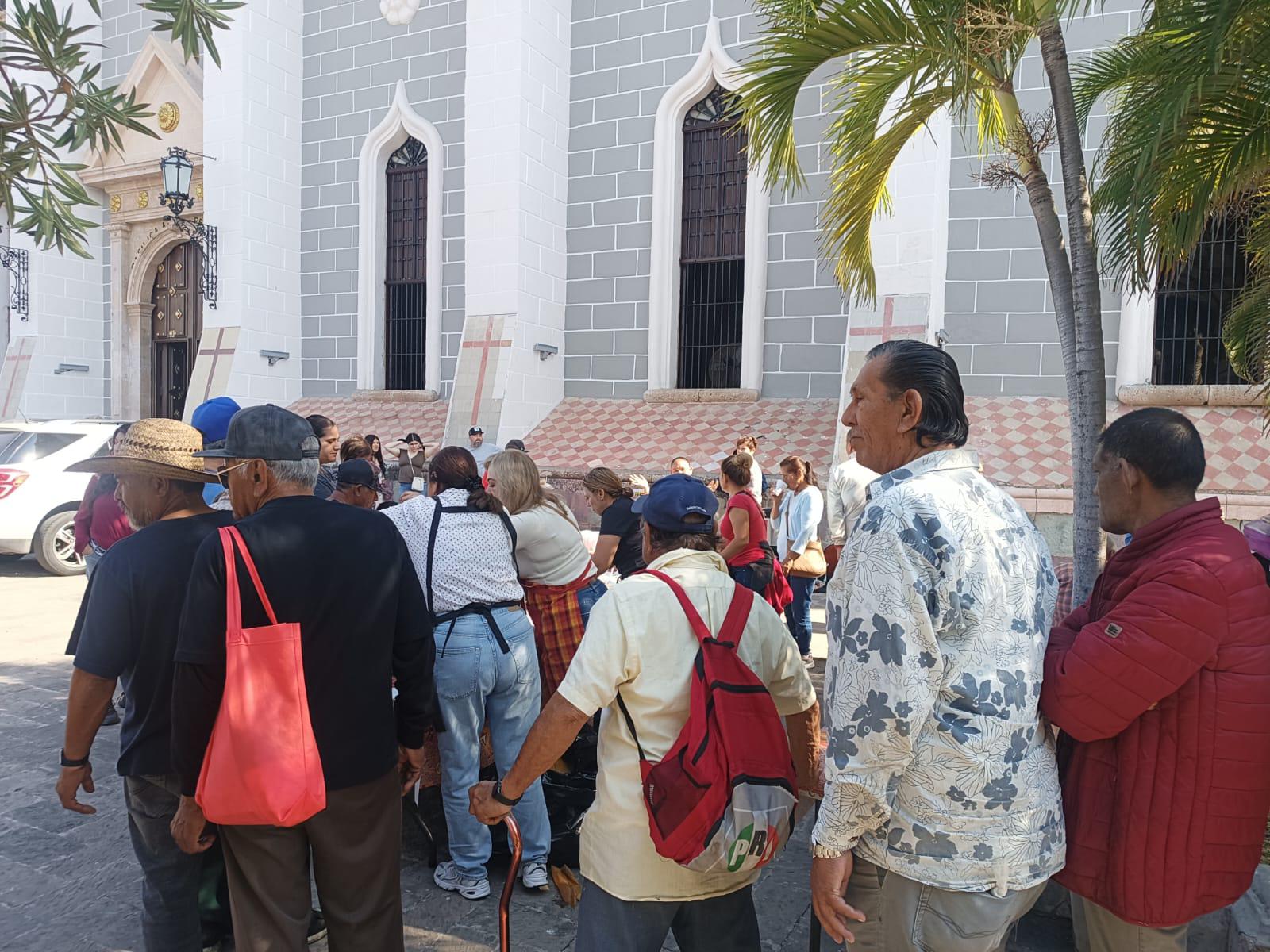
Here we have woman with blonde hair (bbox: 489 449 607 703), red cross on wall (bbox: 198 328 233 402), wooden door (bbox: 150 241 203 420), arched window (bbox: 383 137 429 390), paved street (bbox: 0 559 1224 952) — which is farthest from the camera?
wooden door (bbox: 150 241 203 420)

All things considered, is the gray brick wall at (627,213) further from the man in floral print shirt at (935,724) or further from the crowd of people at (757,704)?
the man in floral print shirt at (935,724)

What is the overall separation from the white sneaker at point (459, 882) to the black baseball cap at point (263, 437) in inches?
75.1

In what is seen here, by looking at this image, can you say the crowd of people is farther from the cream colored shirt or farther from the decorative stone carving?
the decorative stone carving

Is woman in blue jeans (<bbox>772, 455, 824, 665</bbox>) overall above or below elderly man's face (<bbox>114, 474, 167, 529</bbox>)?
below

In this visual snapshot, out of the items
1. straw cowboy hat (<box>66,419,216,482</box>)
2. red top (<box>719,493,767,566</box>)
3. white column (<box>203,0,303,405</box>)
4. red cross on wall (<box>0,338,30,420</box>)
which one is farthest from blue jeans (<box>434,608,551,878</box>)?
red cross on wall (<box>0,338,30,420</box>)

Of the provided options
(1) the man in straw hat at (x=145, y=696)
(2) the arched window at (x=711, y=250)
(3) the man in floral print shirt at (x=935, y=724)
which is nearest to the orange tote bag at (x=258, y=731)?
(1) the man in straw hat at (x=145, y=696)

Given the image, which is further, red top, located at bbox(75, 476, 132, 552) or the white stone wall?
the white stone wall

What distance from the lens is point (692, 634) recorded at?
6.82 ft

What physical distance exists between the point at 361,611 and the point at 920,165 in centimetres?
958

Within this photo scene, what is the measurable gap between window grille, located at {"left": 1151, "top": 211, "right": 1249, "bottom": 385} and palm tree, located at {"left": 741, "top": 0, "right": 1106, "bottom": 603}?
6.52 metres

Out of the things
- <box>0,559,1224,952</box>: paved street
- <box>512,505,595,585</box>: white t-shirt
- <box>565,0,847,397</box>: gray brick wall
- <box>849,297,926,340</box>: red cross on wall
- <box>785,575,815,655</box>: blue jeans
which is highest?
<box>565,0,847,397</box>: gray brick wall

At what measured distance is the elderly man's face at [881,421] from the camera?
72.7 inches

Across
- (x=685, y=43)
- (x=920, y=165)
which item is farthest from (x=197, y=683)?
(x=685, y=43)

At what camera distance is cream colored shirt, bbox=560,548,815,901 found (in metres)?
2.03
